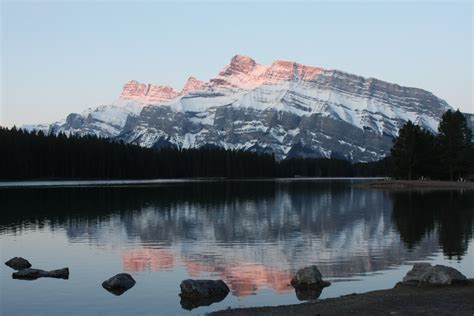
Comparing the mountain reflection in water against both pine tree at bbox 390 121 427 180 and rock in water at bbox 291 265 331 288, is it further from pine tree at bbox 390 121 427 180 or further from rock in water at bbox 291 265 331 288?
pine tree at bbox 390 121 427 180

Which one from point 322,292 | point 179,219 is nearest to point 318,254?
point 322,292

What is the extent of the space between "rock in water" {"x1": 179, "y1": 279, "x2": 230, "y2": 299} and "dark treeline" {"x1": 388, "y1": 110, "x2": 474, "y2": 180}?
133 m

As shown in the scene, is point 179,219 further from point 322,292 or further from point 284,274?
point 322,292

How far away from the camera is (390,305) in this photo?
86.6 ft

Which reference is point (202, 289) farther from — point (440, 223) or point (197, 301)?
point (440, 223)

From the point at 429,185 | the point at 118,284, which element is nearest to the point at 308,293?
the point at 118,284

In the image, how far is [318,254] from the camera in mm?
45781

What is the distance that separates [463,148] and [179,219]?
102 metres

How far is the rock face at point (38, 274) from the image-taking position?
36938mm

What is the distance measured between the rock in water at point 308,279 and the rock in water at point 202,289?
4.15 meters

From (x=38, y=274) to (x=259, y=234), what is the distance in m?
25.7

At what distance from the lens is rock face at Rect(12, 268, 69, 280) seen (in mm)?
36938

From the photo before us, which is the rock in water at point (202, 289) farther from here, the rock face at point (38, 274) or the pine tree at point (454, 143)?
the pine tree at point (454, 143)

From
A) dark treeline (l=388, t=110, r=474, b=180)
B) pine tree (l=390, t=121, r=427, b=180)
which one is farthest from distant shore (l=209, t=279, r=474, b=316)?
pine tree (l=390, t=121, r=427, b=180)
